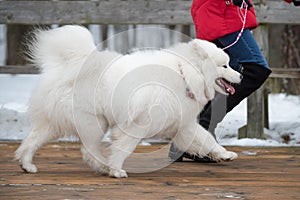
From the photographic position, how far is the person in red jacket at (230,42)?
5551 mm

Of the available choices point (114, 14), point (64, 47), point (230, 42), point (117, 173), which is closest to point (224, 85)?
point (230, 42)

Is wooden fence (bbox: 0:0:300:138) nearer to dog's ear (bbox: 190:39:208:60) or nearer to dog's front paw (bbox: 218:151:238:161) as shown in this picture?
dog's front paw (bbox: 218:151:238:161)

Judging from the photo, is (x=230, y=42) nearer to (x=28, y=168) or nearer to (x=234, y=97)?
(x=234, y=97)

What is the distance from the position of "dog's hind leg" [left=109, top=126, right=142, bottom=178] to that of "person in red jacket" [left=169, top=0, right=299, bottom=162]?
0.97m

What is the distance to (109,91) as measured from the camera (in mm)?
4559

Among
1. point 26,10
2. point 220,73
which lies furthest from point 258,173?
point 26,10

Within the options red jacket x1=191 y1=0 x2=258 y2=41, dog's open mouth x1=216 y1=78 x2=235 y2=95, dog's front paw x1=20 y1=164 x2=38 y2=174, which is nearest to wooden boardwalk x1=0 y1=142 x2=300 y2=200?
dog's front paw x1=20 y1=164 x2=38 y2=174

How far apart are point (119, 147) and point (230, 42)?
5.28 ft

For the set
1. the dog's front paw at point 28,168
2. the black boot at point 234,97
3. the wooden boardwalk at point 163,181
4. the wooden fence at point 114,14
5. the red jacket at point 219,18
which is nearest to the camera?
the wooden boardwalk at point 163,181

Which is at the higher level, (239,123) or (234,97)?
(234,97)

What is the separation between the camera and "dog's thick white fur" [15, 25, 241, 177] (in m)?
4.55

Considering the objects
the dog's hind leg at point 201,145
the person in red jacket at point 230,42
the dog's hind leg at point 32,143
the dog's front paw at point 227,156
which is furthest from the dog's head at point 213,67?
the dog's hind leg at point 32,143

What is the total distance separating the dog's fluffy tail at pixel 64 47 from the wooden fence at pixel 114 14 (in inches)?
98.9

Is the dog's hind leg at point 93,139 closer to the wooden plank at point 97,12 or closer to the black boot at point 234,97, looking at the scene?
the black boot at point 234,97
